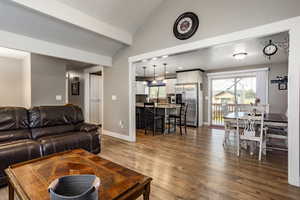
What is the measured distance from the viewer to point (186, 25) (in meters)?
3.02

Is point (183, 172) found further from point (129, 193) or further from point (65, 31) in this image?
point (65, 31)

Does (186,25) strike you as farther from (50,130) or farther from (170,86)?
(170,86)

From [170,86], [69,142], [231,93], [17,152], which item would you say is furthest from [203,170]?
[170,86]

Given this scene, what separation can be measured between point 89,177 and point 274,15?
307cm

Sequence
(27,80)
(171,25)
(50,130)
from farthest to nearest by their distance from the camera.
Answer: (27,80) < (171,25) < (50,130)

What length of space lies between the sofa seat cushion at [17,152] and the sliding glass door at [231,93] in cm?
598

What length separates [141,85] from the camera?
9.41 meters

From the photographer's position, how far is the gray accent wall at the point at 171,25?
87.3 inches

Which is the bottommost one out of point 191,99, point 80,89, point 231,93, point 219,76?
point 191,99

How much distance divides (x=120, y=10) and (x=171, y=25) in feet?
3.92

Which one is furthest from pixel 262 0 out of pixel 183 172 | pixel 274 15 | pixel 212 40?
pixel 183 172

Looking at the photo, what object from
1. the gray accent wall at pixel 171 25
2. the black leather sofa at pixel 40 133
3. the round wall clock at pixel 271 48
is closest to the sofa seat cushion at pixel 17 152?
the black leather sofa at pixel 40 133

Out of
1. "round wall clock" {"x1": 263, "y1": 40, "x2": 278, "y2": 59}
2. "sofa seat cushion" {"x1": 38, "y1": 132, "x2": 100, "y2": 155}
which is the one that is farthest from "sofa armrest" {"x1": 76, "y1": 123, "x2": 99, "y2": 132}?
"round wall clock" {"x1": 263, "y1": 40, "x2": 278, "y2": 59}

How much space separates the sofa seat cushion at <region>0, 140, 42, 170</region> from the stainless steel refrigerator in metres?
5.27
